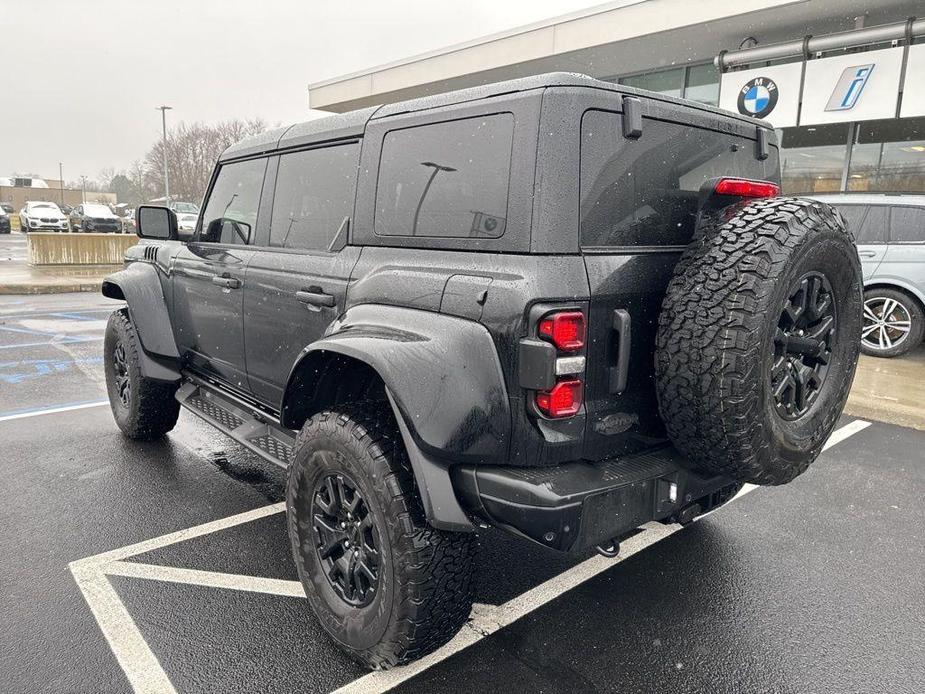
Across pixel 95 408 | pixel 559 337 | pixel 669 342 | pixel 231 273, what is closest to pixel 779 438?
pixel 669 342

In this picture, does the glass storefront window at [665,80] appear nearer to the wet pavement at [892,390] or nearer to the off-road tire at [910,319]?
the off-road tire at [910,319]

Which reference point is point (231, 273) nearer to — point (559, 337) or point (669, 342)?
point (559, 337)

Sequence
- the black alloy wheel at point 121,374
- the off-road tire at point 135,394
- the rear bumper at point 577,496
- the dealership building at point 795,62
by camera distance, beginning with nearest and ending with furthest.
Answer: the rear bumper at point 577,496, the off-road tire at point 135,394, the black alloy wheel at point 121,374, the dealership building at point 795,62

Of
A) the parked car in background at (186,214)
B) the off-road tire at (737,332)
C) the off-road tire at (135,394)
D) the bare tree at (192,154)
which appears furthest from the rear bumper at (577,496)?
the bare tree at (192,154)

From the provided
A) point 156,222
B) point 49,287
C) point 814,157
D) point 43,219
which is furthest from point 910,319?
point 43,219

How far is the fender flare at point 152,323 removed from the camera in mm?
4145

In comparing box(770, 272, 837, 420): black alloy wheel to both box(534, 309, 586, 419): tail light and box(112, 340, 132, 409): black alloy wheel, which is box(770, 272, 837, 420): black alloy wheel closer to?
box(534, 309, 586, 419): tail light

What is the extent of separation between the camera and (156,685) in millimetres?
2213

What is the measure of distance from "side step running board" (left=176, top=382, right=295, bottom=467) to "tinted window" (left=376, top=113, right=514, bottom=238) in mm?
1152

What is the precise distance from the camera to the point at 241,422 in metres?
3.52

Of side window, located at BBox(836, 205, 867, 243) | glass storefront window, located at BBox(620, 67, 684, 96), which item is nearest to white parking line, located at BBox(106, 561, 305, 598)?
side window, located at BBox(836, 205, 867, 243)

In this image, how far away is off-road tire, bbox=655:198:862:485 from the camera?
1.95m

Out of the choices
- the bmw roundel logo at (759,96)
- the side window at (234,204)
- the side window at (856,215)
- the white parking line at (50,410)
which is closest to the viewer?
the side window at (234,204)

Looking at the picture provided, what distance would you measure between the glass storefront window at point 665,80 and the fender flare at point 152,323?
11277 mm
